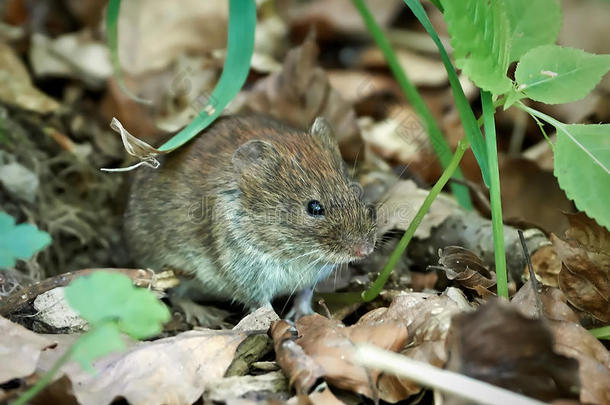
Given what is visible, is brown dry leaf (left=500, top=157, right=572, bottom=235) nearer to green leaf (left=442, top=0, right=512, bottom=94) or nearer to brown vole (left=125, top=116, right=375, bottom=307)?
brown vole (left=125, top=116, right=375, bottom=307)

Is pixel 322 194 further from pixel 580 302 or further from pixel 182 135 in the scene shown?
pixel 580 302

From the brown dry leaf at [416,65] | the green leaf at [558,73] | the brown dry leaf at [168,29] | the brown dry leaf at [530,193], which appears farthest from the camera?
the brown dry leaf at [416,65]

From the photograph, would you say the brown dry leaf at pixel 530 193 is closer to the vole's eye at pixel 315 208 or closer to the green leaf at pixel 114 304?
the vole's eye at pixel 315 208

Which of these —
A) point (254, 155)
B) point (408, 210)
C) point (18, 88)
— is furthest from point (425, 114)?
point (18, 88)

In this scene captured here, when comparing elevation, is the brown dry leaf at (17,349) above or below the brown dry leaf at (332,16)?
below

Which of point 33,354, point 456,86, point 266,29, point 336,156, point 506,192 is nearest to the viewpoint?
point 33,354

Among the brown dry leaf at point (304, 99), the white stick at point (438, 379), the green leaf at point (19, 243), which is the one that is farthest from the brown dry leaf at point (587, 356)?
the brown dry leaf at point (304, 99)

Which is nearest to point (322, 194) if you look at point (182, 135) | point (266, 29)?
point (182, 135)
